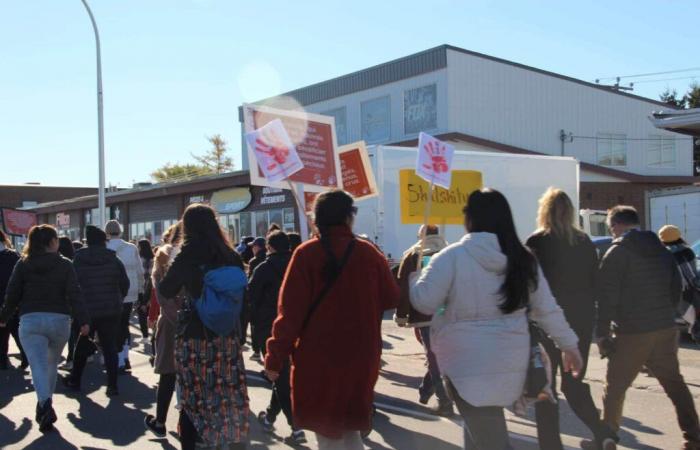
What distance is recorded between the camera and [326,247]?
404 centimetres

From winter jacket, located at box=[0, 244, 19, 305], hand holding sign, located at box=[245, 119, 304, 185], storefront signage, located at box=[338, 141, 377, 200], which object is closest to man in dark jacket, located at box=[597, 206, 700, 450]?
hand holding sign, located at box=[245, 119, 304, 185]

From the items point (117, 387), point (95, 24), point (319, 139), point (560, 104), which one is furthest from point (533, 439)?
point (560, 104)

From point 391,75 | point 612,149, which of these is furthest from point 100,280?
point 612,149

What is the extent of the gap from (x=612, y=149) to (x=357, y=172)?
2735 centimetres

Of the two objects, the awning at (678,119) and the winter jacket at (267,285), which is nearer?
the winter jacket at (267,285)

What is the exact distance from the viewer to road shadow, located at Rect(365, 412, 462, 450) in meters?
6.46

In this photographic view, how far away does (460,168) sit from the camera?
18.8 meters

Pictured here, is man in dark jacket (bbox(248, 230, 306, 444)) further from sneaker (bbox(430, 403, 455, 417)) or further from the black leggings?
sneaker (bbox(430, 403, 455, 417))

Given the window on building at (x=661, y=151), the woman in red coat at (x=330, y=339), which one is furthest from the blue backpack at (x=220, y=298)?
the window on building at (x=661, y=151)

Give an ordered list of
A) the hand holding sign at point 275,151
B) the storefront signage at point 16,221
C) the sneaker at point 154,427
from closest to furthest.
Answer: the sneaker at point 154,427
the hand holding sign at point 275,151
the storefront signage at point 16,221

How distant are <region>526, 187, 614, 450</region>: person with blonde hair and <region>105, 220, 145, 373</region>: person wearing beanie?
614 centimetres

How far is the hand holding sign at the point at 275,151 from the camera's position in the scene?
8086 mm

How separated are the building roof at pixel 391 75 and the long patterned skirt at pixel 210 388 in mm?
28640

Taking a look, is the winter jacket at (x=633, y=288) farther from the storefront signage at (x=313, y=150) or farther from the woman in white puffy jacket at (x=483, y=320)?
the storefront signage at (x=313, y=150)
